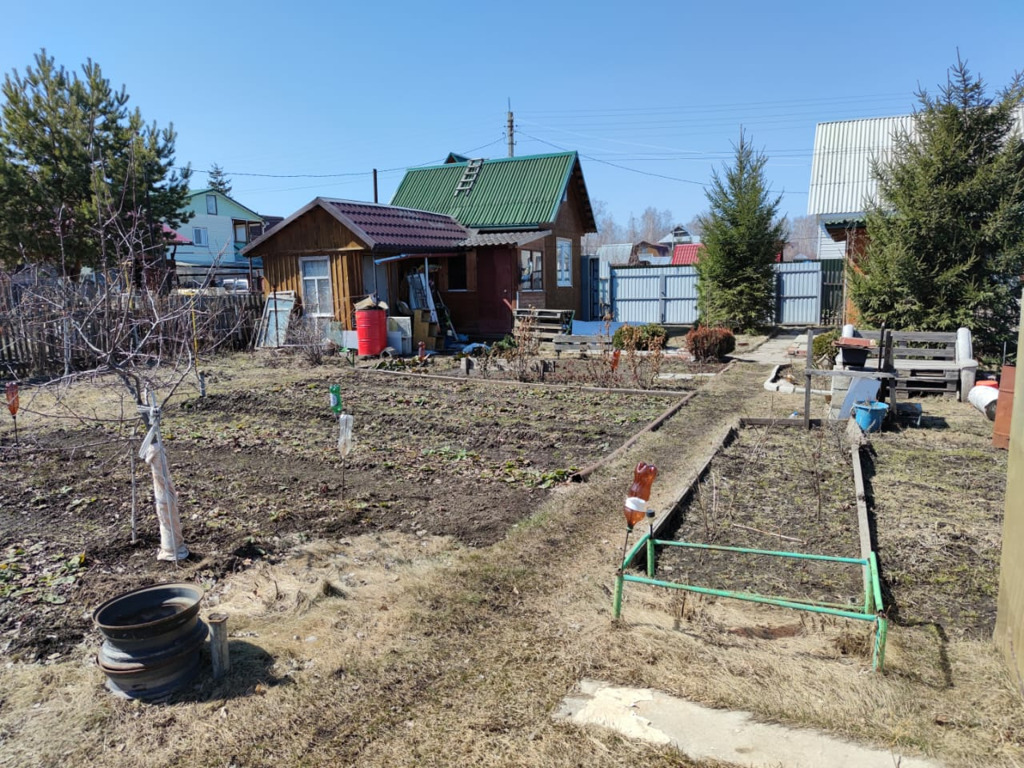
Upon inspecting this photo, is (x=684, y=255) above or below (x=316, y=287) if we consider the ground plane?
above

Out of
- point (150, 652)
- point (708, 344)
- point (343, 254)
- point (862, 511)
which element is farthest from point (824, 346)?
point (150, 652)

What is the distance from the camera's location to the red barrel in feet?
53.3

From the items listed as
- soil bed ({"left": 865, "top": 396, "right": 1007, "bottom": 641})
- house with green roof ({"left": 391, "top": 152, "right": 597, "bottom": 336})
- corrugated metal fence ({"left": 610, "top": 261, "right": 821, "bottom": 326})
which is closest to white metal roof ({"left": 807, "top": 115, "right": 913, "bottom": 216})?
corrugated metal fence ({"left": 610, "top": 261, "right": 821, "bottom": 326})

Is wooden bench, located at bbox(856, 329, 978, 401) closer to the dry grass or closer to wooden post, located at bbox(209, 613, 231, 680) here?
the dry grass

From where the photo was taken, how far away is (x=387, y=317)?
17000 mm

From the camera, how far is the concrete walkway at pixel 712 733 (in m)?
2.84

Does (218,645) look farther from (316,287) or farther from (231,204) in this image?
(231,204)

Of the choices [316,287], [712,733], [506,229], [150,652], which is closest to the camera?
[712,733]

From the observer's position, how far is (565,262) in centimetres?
2373

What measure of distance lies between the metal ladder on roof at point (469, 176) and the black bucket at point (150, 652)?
69.4ft

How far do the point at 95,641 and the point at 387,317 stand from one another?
13.4 metres

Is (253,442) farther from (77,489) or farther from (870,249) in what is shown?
(870,249)

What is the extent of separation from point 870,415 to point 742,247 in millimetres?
13447

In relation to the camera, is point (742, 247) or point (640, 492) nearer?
point (640, 492)
